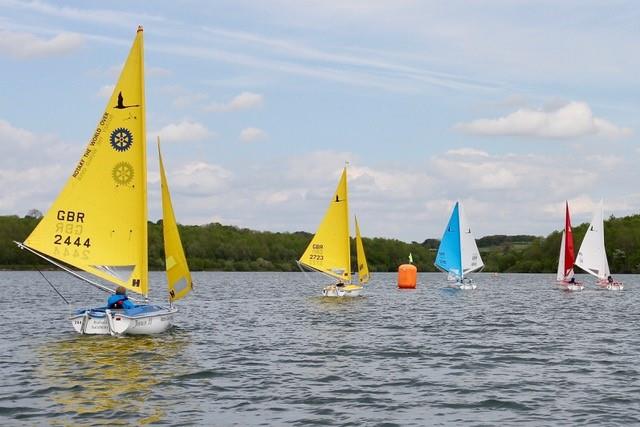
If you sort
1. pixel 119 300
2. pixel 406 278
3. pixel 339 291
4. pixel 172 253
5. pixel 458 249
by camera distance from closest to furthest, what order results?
pixel 119 300, pixel 172 253, pixel 339 291, pixel 458 249, pixel 406 278

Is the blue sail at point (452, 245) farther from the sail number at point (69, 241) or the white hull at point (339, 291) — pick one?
the sail number at point (69, 241)

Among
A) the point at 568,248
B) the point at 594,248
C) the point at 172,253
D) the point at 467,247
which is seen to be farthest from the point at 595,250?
the point at 172,253

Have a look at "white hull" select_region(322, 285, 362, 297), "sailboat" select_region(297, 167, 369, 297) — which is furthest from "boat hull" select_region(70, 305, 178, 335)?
"white hull" select_region(322, 285, 362, 297)

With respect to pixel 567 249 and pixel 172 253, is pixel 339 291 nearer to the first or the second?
pixel 172 253

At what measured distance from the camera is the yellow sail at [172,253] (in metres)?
33.3

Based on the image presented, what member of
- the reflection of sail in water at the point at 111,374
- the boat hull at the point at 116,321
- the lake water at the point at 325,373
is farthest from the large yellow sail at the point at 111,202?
the lake water at the point at 325,373

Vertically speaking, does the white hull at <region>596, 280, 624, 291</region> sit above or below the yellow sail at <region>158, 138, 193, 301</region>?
below

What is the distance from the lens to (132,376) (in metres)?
24.5

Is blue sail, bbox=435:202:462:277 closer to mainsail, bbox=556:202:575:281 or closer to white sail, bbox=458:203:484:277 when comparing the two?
white sail, bbox=458:203:484:277

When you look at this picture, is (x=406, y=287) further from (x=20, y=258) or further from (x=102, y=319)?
(x=20, y=258)

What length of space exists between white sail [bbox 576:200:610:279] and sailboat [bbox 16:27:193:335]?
204ft

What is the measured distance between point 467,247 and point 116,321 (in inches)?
2333

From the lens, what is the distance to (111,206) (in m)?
31.0

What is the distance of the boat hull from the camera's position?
104 ft
